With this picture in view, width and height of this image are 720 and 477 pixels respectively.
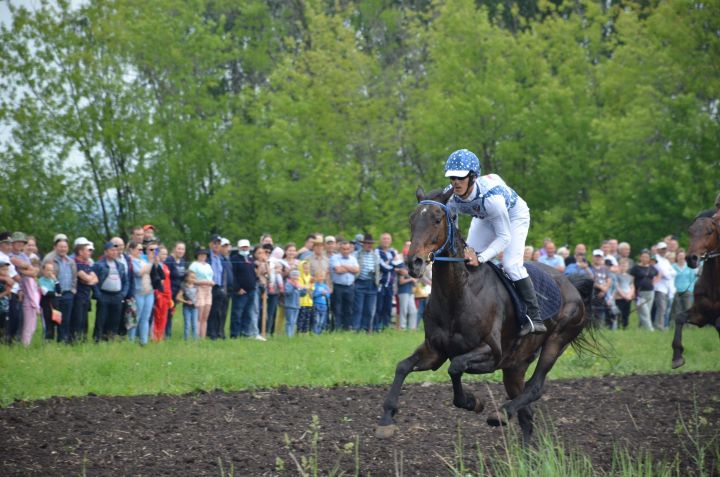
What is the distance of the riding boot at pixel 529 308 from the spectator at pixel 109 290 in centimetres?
851

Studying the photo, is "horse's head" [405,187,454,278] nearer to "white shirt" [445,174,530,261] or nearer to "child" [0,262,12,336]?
"white shirt" [445,174,530,261]

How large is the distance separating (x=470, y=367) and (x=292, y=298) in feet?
32.9

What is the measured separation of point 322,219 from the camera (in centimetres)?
3097

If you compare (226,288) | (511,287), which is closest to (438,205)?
(511,287)

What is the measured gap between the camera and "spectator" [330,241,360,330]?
1877 cm

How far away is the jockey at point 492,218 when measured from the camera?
27.1 feet

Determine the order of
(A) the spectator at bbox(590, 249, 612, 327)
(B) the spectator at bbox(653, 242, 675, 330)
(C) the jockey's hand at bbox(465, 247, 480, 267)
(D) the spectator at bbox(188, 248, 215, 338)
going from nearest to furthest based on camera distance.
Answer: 1. (C) the jockey's hand at bbox(465, 247, 480, 267)
2. (D) the spectator at bbox(188, 248, 215, 338)
3. (A) the spectator at bbox(590, 249, 612, 327)
4. (B) the spectator at bbox(653, 242, 675, 330)

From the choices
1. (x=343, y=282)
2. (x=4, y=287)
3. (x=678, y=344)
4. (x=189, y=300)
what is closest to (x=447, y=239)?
(x=678, y=344)

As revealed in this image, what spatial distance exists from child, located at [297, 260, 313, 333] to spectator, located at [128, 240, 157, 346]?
10.4 ft

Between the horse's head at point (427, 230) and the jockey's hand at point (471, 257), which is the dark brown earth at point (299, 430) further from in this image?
the horse's head at point (427, 230)

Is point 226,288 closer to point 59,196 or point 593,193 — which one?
point 59,196

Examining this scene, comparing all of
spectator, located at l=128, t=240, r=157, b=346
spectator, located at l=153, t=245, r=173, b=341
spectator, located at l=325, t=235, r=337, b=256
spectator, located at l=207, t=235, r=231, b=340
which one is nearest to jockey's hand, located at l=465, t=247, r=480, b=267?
spectator, located at l=128, t=240, r=157, b=346

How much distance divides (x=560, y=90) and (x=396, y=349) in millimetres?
17189

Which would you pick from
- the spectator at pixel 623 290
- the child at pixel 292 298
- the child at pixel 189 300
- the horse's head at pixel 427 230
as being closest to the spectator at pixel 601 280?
the spectator at pixel 623 290
